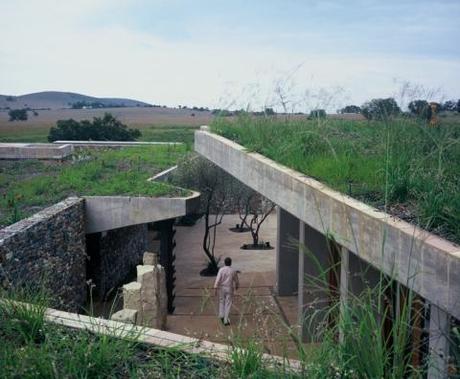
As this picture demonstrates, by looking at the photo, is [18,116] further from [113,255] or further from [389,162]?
[389,162]

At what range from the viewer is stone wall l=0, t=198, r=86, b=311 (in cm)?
1058

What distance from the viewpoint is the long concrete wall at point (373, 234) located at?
4.79 meters

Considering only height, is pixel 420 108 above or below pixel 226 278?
above

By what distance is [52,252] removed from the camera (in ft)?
41.1

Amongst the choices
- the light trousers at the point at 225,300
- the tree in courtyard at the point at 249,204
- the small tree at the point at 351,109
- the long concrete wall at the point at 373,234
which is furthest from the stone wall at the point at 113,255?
the small tree at the point at 351,109

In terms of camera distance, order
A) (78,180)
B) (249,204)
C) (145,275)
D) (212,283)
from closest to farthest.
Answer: (145,275)
(212,283)
(78,180)
(249,204)

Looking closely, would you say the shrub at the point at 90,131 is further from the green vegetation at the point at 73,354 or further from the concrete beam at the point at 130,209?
the green vegetation at the point at 73,354

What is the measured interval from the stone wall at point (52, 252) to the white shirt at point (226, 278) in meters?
2.80

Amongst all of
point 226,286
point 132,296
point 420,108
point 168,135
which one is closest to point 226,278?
point 226,286

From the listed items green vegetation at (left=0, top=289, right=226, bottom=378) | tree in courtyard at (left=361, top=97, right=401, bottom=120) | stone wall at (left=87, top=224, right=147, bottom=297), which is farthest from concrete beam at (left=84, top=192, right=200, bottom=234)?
green vegetation at (left=0, top=289, right=226, bottom=378)

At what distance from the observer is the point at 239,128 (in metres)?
Answer: 14.7

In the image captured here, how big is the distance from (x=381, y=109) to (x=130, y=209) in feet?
21.4

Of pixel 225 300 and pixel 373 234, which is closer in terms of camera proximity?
pixel 373 234

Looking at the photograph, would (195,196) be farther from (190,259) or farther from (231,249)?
(231,249)
